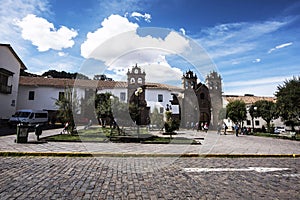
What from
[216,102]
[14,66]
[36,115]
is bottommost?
[36,115]

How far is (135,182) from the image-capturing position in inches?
196

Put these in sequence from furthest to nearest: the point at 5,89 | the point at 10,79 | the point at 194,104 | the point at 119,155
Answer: the point at 194,104
the point at 10,79
the point at 5,89
the point at 119,155

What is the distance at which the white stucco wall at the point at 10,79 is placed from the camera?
2603 centimetres

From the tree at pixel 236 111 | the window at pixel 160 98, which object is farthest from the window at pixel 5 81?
the tree at pixel 236 111

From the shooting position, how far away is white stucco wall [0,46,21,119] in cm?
2603

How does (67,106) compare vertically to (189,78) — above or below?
below

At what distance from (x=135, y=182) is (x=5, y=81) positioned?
28.9 meters

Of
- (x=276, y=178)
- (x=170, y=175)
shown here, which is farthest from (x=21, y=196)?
(x=276, y=178)

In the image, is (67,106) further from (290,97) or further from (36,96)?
(36,96)

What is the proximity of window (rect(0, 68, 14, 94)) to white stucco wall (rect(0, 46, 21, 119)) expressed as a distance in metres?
0.53

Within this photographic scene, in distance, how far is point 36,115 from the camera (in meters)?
24.3

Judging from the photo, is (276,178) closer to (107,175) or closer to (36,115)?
(107,175)

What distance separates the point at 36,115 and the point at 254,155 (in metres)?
23.6

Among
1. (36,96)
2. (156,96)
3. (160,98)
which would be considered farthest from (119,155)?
(36,96)
